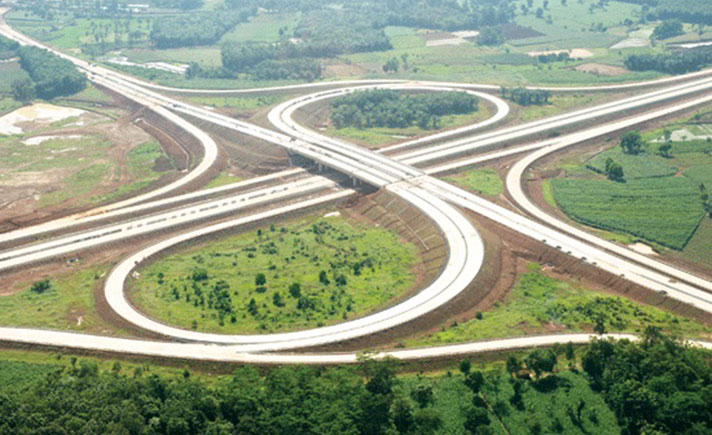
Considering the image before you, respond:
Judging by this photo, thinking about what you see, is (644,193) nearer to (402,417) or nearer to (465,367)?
(465,367)

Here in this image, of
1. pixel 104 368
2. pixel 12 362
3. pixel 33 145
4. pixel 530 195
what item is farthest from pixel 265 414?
pixel 33 145

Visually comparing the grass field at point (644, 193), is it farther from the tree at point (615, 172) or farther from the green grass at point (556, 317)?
the green grass at point (556, 317)

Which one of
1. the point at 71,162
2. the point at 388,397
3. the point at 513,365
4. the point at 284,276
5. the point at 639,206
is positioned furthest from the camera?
the point at 71,162

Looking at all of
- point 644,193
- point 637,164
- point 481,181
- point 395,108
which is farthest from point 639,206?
point 395,108

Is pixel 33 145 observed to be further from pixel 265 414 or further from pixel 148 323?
pixel 265 414

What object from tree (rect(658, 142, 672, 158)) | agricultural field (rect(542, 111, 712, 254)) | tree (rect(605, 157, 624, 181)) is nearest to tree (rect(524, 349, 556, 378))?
agricultural field (rect(542, 111, 712, 254))

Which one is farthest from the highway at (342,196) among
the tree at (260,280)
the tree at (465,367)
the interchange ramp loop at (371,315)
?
the tree at (260,280)

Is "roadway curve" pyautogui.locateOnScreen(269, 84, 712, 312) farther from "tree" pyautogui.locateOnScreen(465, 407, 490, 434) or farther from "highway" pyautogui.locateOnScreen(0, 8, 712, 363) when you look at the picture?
"tree" pyautogui.locateOnScreen(465, 407, 490, 434)
